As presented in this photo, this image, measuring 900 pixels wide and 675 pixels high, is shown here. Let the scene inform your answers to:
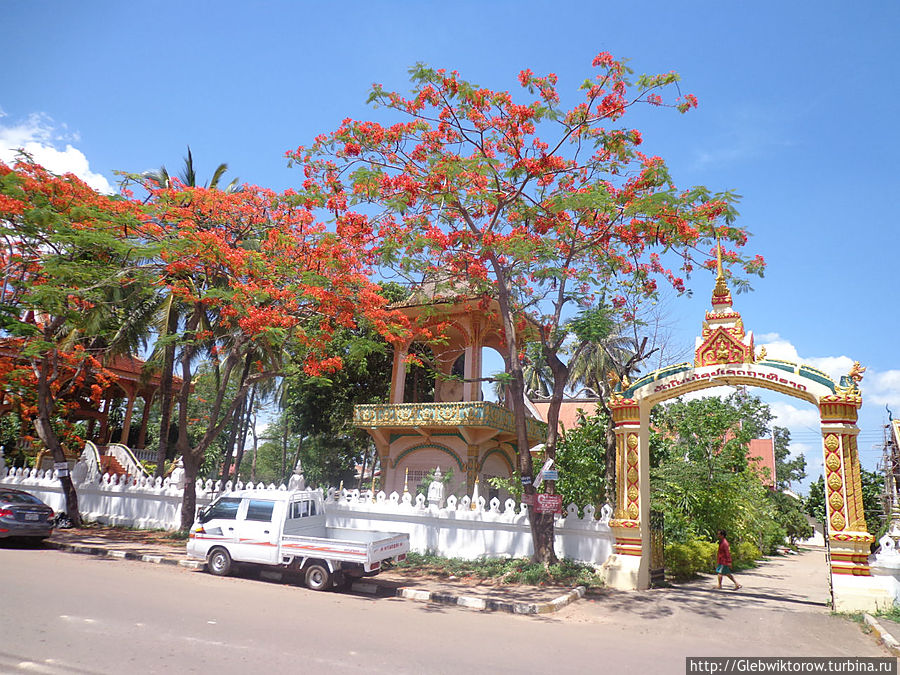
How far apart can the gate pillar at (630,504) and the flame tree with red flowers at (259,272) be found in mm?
6554

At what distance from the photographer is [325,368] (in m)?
16.1

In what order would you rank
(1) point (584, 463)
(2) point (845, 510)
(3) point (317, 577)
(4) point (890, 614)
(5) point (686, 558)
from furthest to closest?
(1) point (584, 463)
(5) point (686, 558)
(3) point (317, 577)
(2) point (845, 510)
(4) point (890, 614)

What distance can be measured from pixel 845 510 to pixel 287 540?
10091mm

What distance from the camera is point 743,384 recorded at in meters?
11.7

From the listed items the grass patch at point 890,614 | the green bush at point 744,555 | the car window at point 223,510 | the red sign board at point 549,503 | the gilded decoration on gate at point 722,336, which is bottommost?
the green bush at point 744,555

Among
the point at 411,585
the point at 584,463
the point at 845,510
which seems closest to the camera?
the point at 845,510

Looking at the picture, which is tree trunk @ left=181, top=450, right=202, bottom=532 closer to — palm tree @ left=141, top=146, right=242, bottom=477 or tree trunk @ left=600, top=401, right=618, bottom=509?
palm tree @ left=141, top=146, right=242, bottom=477

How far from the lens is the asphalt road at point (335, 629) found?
19.4 ft

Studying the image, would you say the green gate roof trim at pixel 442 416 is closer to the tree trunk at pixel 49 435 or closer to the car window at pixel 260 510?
the tree trunk at pixel 49 435

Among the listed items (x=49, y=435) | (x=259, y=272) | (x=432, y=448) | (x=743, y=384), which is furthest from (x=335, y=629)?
(x=432, y=448)

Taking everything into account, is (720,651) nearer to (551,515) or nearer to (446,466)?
(551,515)

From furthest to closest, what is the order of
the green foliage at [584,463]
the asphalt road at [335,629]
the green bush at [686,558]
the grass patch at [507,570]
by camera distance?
the green foliage at [584,463], the green bush at [686,558], the grass patch at [507,570], the asphalt road at [335,629]

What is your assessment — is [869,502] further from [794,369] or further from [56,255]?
→ [56,255]

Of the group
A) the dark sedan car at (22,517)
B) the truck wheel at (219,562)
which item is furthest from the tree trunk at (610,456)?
the dark sedan car at (22,517)
